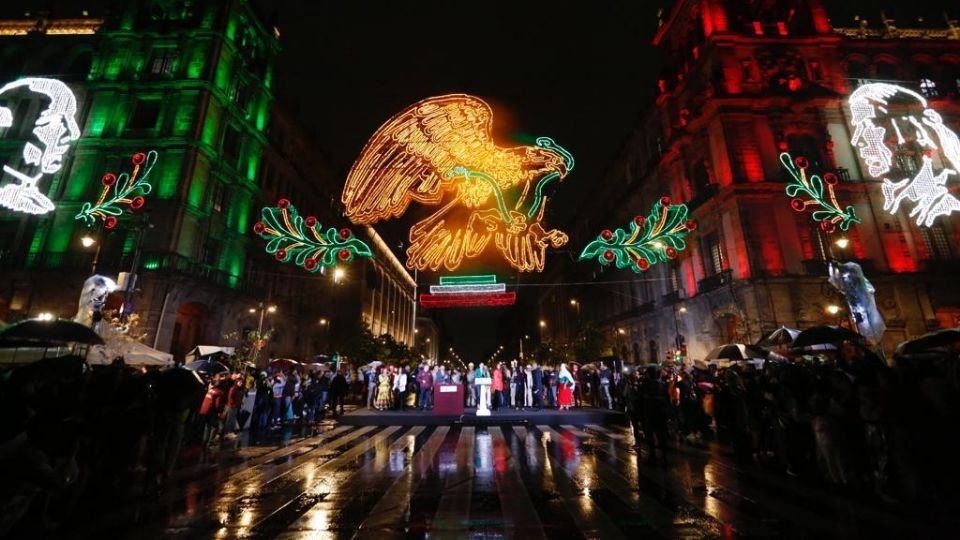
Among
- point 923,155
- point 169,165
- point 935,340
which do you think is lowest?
point 935,340

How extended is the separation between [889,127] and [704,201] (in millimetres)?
12885

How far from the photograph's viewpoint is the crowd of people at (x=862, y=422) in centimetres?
573

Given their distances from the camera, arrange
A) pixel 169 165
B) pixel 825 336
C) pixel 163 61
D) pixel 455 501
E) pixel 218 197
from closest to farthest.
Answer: pixel 455 501, pixel 825 336, pixel 169 165, pixel 218 197, pixel 163 61

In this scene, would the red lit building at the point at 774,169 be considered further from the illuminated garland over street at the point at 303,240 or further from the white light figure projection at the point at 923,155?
the illuminated garland over street at the point at 303,240

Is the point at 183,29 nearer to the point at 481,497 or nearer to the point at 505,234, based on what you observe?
the point at 505,234

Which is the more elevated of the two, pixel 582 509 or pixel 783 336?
pixel 783 336

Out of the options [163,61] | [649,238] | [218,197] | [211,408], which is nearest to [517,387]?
[649,238]

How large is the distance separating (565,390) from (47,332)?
16859 mm

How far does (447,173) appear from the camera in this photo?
13398 millimetres

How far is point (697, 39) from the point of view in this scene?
3045cm

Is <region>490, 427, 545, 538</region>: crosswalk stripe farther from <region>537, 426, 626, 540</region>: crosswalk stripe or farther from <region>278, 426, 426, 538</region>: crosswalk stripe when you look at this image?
<region>278, 426, 426, 538</region>: crosswalk stripe

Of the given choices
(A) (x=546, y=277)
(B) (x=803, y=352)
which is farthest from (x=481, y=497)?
(A) (x=546, y=277)

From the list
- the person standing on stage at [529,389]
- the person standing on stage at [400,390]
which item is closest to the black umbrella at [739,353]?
the person standing on stage at [529,389]

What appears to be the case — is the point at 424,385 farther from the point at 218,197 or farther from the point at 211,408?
the point at 218,197
